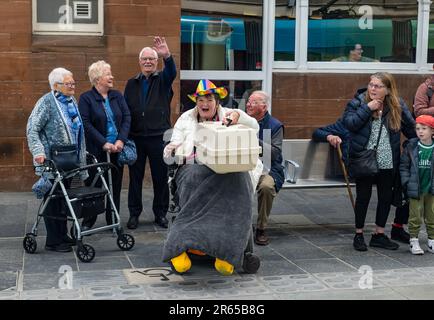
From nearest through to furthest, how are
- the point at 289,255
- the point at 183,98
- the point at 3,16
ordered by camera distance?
the point at 289,255 < the point at 3,16 < the point at 183,98

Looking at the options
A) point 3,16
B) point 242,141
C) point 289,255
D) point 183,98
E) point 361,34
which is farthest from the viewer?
point 361,34

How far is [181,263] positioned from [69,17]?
16.6 ft

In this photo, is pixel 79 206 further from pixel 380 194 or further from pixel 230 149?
pixel 380 194

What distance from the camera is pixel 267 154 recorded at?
752 centimetres

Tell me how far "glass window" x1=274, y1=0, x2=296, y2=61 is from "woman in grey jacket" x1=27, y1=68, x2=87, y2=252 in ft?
15.5

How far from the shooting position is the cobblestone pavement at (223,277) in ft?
18.9

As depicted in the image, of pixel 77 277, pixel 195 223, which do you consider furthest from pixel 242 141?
pixel 77 277

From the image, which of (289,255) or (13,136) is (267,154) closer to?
(289,255)

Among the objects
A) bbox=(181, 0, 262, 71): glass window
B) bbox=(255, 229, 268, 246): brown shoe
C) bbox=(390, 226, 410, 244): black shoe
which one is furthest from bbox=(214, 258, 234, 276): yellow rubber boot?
bbox=(181, 0, 262, 71): glass window

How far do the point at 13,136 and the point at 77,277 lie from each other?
4.15 meters

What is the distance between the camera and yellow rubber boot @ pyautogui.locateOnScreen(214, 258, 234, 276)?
6.05 meters

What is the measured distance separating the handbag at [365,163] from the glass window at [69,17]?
14.5ft

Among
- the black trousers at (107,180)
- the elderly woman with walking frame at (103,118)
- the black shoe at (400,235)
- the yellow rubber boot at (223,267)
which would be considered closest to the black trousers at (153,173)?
the black trousers at (107,180)
